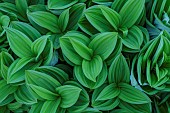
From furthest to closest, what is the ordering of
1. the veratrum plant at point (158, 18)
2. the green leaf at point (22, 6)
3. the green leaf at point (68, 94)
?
the green leaf at point (22, 6)
the veratrum plant at point (158, 18)
the green leaf at point (68, 94)

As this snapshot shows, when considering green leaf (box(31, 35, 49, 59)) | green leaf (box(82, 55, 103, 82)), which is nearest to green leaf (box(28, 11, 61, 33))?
green leaf (box(31, 35, 49, 59))

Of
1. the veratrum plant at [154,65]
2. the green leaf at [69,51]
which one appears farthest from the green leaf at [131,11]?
the green leaf at [69,51]

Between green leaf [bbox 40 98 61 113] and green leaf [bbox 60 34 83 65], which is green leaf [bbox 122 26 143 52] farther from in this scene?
green leaf [bbox 40 98 61 113]

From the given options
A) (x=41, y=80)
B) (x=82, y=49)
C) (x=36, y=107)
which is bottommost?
(x=36, y=107)

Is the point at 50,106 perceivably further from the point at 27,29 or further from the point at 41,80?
the point at 27,29

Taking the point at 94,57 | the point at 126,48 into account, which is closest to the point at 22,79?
the point at 94,57

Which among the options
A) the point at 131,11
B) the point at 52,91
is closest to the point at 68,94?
the point at 52,91

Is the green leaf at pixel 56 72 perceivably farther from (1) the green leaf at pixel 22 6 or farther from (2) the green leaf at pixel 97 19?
(1) the green leaf at pixel 22 6
